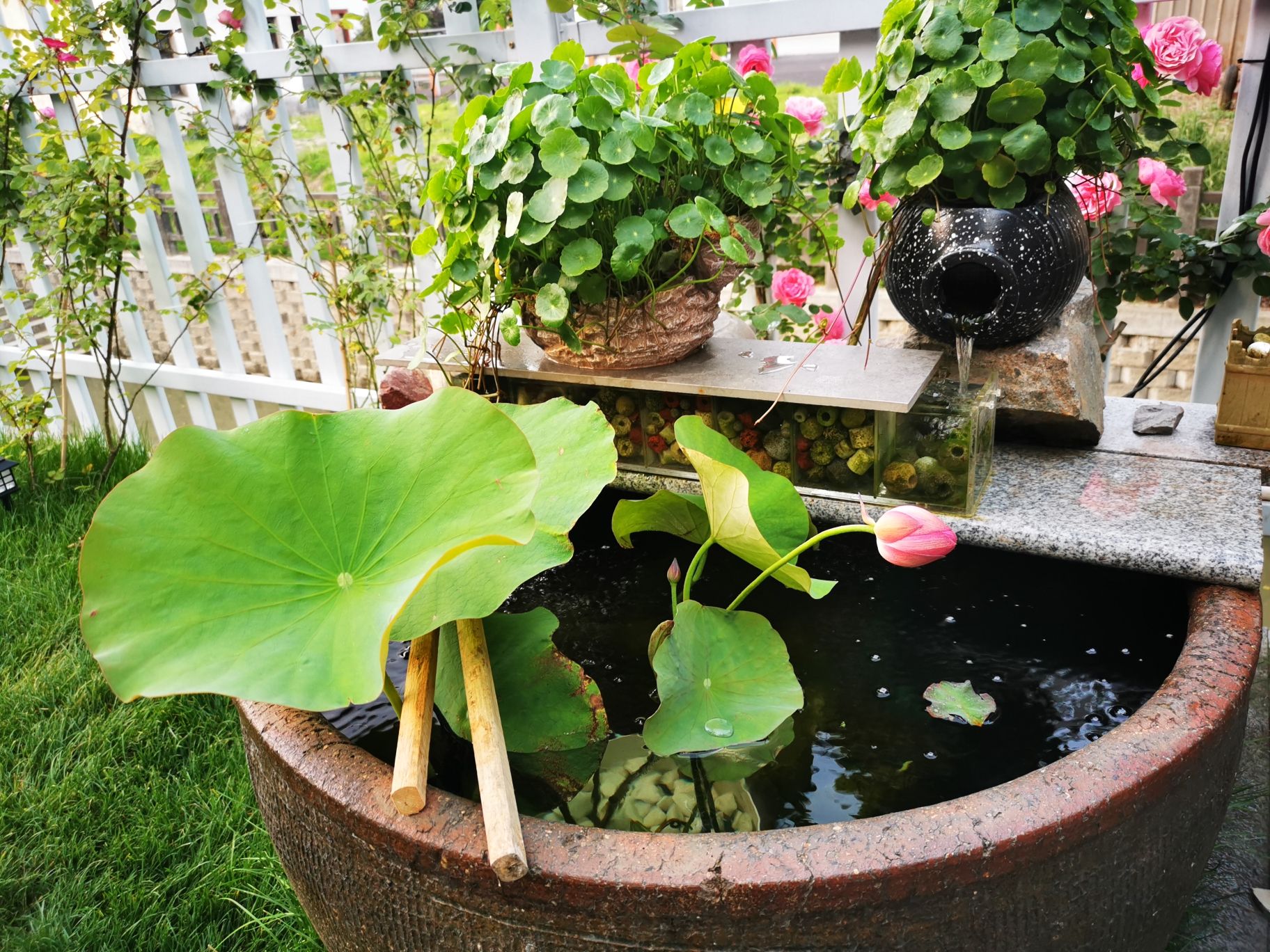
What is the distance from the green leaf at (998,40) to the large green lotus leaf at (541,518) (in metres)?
0.73

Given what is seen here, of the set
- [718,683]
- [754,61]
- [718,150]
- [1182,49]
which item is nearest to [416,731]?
[718,683]

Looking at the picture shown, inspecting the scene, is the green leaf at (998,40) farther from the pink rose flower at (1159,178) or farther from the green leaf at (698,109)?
the pink rose flower at (1159,178)

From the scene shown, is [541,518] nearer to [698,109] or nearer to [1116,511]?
[698,109]

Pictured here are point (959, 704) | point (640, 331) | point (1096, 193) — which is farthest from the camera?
point (1096, 193)

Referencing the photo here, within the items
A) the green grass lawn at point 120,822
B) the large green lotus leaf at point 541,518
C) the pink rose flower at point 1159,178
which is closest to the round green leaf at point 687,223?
the large green lotus leaf at point 541,518

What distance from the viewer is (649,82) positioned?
52.1 inches

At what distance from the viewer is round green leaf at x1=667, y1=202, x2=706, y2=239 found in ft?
4.08

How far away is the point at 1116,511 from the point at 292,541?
104 centimetres

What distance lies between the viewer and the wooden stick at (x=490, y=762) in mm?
708

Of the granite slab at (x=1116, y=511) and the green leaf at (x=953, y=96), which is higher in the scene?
the green leaf at (x=953, y=96)

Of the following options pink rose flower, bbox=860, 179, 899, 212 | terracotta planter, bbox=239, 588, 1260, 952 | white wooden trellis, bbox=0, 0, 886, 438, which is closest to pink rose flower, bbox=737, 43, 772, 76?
white wooden trellis, bbox=0, 0, 886, 438

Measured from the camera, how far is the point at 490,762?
2.58 ft

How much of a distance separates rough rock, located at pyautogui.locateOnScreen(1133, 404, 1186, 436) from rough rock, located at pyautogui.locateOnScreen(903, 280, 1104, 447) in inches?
3.2

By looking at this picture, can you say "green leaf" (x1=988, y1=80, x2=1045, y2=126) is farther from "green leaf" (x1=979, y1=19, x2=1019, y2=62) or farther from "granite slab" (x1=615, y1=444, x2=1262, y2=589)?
"granite slab" (x1=615, y1=444, x2=1262, y2=589)
